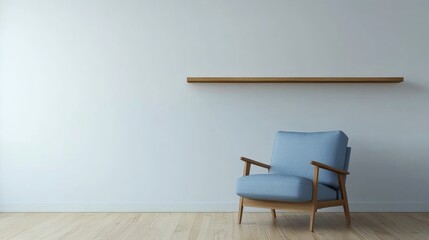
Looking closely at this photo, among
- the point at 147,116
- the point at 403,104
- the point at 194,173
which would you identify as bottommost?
the point at 194,173

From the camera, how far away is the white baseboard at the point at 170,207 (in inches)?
191

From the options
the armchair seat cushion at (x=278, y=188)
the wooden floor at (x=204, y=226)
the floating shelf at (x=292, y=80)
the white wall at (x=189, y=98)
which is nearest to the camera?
the wooden floor at (x=204, y=226)

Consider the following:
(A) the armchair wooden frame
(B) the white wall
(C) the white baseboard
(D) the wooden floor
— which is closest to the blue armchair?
(A) the armchair wooden frame

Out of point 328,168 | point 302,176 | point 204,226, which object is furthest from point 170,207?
point 328,168

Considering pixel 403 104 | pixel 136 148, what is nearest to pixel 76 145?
pixel 136 148

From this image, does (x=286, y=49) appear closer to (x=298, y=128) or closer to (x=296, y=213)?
(x=298, y=128)

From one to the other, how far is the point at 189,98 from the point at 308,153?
129 centimetres

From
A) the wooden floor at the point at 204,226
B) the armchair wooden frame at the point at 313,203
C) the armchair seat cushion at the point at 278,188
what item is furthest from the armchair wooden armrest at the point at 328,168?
the wooden floor at the point at 204,226

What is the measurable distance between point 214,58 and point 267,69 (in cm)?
52

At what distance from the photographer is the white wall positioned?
490 cm

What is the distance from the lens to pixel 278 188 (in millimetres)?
3893

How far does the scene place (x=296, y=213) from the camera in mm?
4801

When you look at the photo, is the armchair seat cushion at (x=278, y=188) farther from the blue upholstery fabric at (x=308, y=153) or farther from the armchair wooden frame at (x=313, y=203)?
the blue upholstery fabric at (x=308, y=153)

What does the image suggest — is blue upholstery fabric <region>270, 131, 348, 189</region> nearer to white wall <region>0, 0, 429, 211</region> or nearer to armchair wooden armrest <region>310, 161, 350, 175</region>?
armchair wooden armrest <region>310, 161, 350, 175</region>
